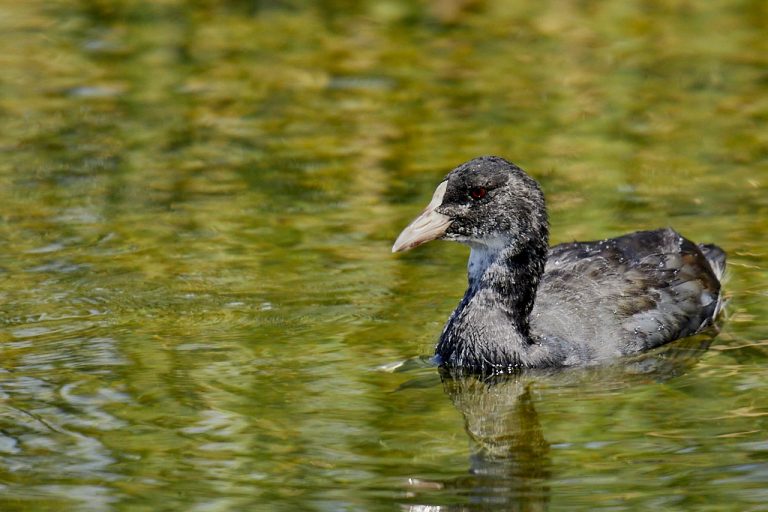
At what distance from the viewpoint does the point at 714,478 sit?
575 centimetres

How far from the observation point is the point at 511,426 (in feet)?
21.7

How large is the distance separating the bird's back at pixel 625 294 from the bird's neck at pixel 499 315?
0.14 m

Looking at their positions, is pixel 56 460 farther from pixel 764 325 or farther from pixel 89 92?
pixel 89 92

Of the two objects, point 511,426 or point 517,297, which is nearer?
point 511,426

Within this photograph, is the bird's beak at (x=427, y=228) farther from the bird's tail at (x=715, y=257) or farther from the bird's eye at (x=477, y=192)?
the bird's tail at (x=715, y=257)

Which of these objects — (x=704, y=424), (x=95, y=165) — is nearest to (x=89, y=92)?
(x=95, y=165)

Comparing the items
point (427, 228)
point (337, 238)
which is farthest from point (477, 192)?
point (337, 238)

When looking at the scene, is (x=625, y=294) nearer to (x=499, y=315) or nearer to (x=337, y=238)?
(x=499, y=315)

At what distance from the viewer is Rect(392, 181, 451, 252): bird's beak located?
7.44 m

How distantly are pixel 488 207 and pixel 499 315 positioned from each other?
21.3 inches

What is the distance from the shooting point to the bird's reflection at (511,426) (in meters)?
5.64

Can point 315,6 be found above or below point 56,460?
above

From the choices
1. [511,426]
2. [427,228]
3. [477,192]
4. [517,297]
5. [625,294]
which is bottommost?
[511,426]

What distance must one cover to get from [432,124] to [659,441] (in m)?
5.96
